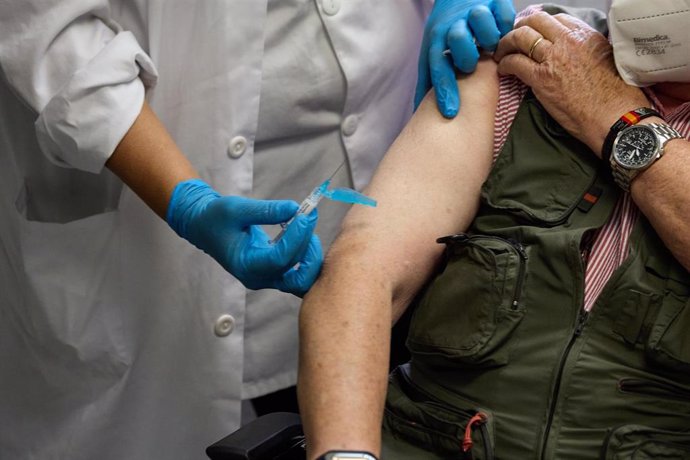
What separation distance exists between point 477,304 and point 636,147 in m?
0.36

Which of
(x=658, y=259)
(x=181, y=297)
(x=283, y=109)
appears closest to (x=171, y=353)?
(x=181, y=297)

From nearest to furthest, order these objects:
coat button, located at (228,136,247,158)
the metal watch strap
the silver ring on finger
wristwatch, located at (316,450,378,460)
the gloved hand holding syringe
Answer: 1. wristwatch, located at (316,450,378,460)
2. the gloved hand holding syringe
3. the metal watch strap
4. the silver ring on finger
5. coat button, located at (228,136,247,158)

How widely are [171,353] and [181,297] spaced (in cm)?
13

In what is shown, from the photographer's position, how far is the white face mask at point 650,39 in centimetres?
156

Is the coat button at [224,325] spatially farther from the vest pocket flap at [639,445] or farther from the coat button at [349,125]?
the vest pocket flap at [639,445]

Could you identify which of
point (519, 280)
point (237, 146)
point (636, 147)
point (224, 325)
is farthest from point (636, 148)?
point (224, 325)

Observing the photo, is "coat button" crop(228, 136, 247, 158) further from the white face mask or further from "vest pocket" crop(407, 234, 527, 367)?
the white face mask

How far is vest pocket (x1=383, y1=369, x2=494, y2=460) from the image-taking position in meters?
1.56

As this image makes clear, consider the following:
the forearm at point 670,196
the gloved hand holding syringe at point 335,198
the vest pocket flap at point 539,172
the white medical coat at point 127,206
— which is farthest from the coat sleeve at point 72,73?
the forearm at point 670,196

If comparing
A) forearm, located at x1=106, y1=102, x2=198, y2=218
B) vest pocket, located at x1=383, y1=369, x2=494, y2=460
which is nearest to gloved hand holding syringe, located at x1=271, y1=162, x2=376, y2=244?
forearm, located at x1=106, y1=102, x2=198, y2=218

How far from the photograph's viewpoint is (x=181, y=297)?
6.40 ft

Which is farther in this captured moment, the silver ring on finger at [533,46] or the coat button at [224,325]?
the coat button at [224,325]

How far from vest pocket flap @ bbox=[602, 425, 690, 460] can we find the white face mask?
22.6 inches

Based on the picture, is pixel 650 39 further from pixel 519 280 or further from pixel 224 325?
pixel 224 325
